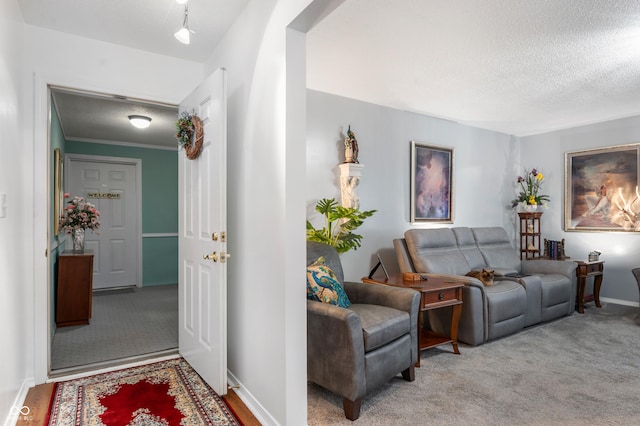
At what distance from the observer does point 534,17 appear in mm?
2438

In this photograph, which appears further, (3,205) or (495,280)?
(495,280)

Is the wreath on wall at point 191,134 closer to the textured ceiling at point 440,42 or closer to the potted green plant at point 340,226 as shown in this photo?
the textured ceiling at point 440,42

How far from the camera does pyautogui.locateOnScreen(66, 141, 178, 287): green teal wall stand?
6340 millimetres

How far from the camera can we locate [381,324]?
7.54ft

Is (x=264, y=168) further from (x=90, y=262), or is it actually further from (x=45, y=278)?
(x=90, y=262)

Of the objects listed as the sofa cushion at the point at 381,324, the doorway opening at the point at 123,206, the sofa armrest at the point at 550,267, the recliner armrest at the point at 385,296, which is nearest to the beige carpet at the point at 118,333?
the doorway opening at the point at 123,206

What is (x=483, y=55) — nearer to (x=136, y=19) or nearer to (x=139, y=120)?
(x=136, y=19)

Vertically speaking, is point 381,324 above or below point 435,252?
below

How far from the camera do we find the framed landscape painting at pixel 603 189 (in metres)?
4.67

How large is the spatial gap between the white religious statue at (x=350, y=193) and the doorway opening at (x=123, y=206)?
1.99 m

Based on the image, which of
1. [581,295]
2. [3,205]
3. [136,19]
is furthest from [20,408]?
[581,295]

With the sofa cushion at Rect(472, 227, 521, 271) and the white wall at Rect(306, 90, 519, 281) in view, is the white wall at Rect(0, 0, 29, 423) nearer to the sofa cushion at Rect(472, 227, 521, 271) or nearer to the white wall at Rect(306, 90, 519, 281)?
the white wall at Rect(306, 90, 519, 281)

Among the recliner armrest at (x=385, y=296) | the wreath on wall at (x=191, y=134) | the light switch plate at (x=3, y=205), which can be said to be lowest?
the recliner armrest at (x=385, y=296)

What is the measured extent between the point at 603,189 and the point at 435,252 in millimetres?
2746
